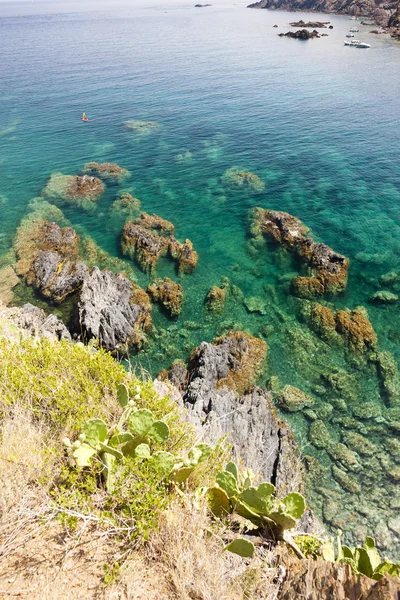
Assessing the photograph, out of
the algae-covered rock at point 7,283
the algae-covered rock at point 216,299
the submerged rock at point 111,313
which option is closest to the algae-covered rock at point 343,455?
the algae-covered rock at point 216,299

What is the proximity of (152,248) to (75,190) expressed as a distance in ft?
45.9

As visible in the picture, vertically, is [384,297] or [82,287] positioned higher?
[384,297]

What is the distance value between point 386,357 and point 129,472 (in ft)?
58.9

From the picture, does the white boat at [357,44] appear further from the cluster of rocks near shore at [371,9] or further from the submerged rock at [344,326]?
the submerged rock at [344,326]

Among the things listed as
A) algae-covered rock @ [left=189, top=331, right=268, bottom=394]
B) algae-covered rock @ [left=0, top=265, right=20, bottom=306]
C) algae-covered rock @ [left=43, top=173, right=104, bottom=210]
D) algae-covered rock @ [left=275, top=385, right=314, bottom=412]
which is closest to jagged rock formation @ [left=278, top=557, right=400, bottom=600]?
algae-covered rock @ [left=275, top=385, right=314, bottom=412]

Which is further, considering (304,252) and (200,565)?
(304,252)

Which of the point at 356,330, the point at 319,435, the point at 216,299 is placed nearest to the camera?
the point at 319,435

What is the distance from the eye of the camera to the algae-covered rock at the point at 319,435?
52.7 ft

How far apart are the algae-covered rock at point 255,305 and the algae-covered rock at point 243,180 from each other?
16.7 metres

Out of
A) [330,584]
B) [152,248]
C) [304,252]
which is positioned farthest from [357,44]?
[330,584]

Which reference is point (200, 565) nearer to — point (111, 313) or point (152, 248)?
point (111, 313)

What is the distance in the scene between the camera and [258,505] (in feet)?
20.1

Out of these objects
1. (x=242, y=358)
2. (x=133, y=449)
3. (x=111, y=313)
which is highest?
(x=133, y=449)

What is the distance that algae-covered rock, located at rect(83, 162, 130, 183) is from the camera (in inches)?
1497
